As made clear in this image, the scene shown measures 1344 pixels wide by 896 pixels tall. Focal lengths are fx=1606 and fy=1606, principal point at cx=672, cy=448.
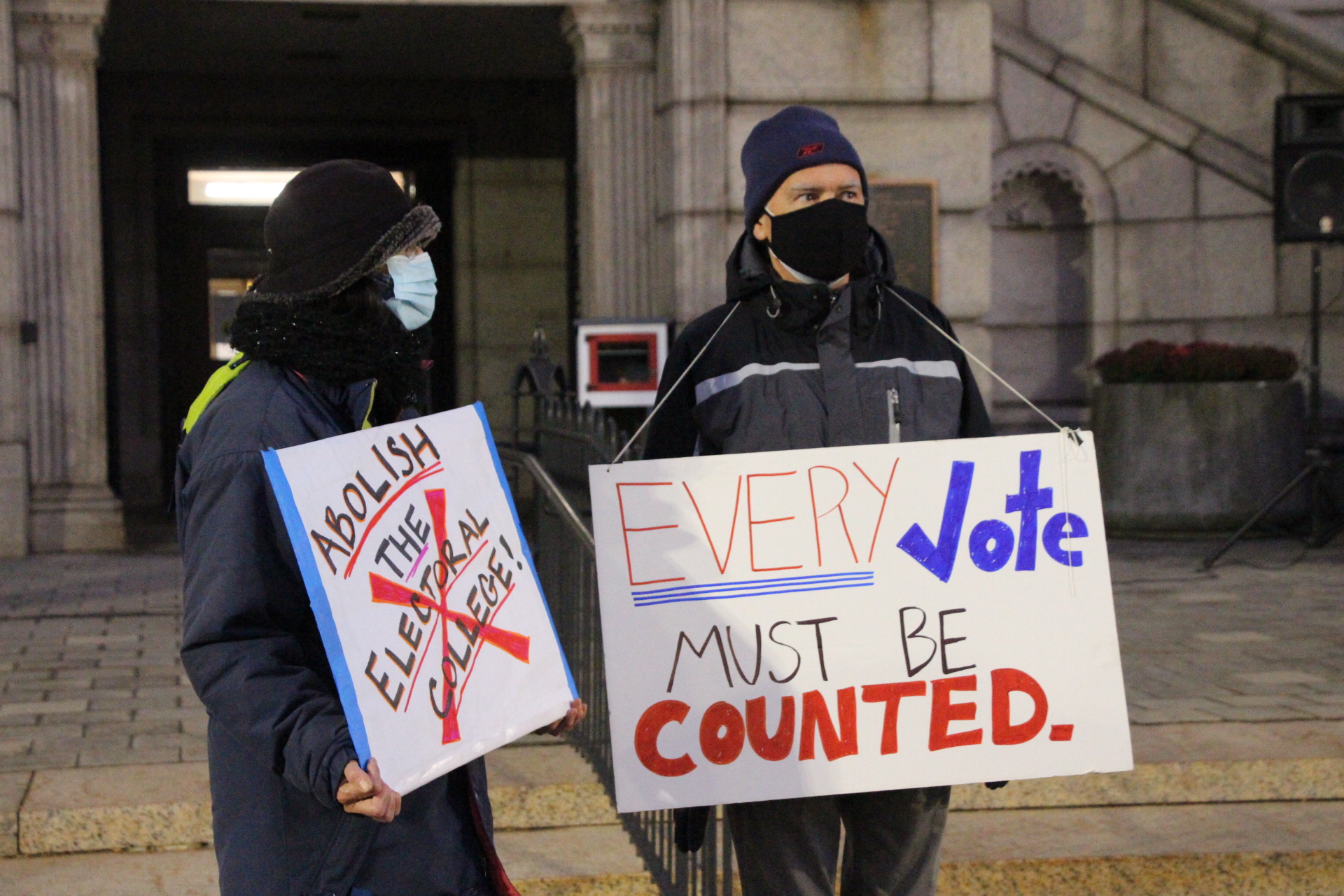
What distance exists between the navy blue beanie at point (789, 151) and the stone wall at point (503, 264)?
11.7 meters

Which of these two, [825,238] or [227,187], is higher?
[227,187]

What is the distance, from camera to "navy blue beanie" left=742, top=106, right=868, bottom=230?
3059 mm

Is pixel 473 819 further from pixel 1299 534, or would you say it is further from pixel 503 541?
pixel 1299 534

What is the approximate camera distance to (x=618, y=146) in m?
11.0

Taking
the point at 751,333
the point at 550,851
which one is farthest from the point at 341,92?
the point at 751,333

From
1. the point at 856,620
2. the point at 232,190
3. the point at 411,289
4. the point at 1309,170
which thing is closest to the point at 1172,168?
the point at 1309,170

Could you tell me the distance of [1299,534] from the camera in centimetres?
1116

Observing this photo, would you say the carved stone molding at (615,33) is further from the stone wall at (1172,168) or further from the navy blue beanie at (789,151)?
the navy blue beanie at (789,151)

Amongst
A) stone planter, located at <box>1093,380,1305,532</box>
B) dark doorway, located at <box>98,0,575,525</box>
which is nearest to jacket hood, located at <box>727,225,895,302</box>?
stone planter, located at <box>1093,380,1305,532</box>

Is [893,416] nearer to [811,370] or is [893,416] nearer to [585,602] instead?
[811,370]

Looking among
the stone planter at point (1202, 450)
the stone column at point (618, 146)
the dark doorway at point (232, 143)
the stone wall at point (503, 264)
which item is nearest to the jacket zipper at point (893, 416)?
the stone column at point (618, 146)

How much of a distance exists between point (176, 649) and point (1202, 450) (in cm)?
710

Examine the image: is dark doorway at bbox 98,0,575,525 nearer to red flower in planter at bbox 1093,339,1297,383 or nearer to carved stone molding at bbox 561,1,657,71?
carved stone molding at bbox 561,1,657,71

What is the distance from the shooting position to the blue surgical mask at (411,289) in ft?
7.71
